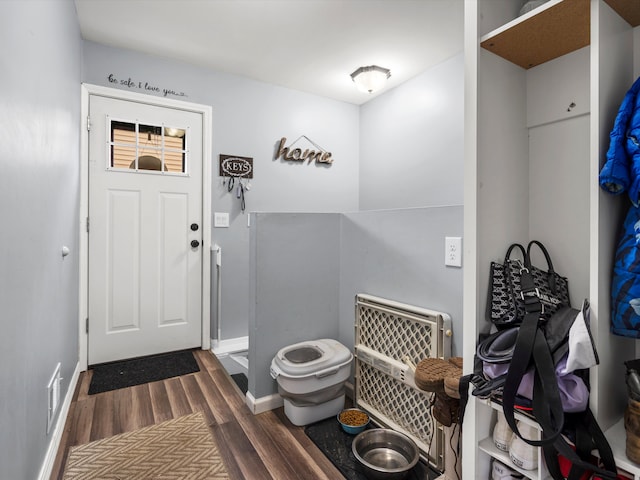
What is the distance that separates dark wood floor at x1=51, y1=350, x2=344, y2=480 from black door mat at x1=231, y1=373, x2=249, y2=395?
0.13ft

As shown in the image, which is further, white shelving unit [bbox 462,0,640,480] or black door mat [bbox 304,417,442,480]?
black door mat [bbox 304,417,442,480]

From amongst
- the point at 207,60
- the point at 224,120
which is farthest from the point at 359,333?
the point at 207,60

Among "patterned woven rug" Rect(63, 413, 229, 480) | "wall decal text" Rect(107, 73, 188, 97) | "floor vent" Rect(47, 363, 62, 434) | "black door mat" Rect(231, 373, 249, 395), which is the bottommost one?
"patterned woven rug" Rect(63, 413, 229, 480)

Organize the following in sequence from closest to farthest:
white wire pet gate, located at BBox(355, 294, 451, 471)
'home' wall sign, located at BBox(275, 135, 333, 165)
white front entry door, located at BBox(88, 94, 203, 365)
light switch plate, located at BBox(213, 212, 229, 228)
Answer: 1. white wire pet gate, located at BBox(355, 294, 451, 471)
2. white front entry door, located at BBox(88, 94, 203, 365)
3. light switch plate, located at BBox(213, 212, 229, 228)
4. 'home' wall sign, located at BBox(275, 135, 333, 165)

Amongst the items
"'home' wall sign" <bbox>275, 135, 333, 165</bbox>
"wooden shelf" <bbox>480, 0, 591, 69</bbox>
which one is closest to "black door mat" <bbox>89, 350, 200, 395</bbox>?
"'home' wall sign" <bbox>275, 135, 333, 165</bbox>

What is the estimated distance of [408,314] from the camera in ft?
5.65

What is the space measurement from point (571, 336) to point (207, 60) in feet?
10.2

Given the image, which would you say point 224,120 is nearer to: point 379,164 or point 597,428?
point 379,164

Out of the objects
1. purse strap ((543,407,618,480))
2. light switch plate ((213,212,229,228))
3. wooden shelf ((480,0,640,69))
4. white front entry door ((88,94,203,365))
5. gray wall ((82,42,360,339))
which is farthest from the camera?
light switch plate ((213,212,229,228))

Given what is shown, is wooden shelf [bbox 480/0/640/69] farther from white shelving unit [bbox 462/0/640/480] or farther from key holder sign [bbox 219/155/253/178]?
key holder sign [bbox 219/155/253/178]

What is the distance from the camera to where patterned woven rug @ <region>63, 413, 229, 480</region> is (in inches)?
60.4

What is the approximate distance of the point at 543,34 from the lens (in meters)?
1.05

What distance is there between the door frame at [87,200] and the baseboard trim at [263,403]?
1.12 meters

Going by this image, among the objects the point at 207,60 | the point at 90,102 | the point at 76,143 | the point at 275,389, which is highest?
the point at 207,60
